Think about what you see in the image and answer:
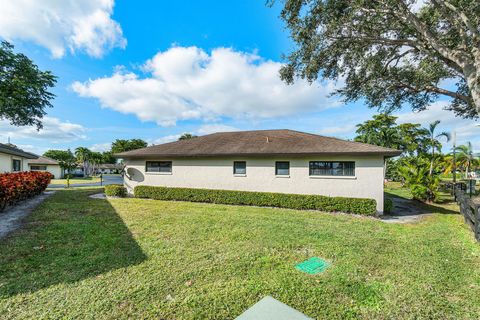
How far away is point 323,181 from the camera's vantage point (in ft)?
38.0

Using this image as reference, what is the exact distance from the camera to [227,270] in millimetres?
4473

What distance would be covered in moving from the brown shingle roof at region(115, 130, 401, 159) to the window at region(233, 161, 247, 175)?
772 mm

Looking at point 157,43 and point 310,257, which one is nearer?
point 310,257

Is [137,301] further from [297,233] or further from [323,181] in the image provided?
[323,181]

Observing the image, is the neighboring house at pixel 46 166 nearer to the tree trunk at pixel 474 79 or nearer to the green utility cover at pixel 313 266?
the green utility cover at pixel 313 266

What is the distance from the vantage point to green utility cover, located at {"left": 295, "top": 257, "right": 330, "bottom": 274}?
4.57 meters

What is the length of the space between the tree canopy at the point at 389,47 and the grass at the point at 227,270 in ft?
21.8

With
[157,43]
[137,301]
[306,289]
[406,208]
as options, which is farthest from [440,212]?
[157,43]

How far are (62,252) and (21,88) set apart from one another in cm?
1818

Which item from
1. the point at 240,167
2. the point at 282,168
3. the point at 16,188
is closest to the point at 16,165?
the point at 16,188

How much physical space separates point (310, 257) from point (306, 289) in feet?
4.99

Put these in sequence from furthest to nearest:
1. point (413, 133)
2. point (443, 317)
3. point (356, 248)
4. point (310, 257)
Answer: point (413, 133), point (356, 248), point (310, 257), point (443, 317)

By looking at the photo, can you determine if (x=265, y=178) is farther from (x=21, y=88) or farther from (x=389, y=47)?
(x=21, y=88)

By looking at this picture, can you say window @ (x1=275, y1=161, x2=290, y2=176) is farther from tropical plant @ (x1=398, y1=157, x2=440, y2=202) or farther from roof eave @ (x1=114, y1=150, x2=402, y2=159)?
tropical plant @ (x1=398, y1=157, x2=440, y2=202)
